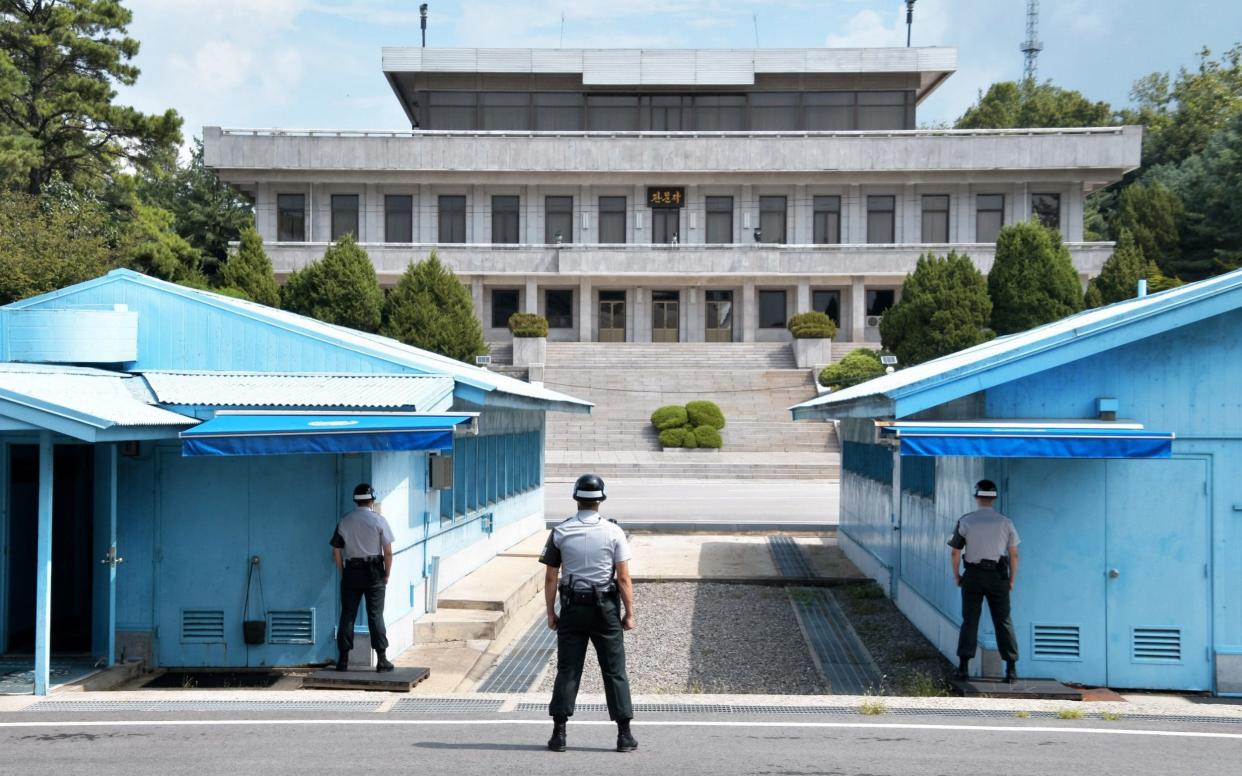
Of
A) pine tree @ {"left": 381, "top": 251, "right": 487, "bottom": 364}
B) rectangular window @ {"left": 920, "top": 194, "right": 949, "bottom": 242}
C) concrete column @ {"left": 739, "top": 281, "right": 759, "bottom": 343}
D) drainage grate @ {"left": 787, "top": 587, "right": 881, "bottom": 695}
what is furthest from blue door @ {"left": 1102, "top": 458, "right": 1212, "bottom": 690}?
rectangular window @ {"left": 920, "top": 194, "right": 949, "bottom": 242}

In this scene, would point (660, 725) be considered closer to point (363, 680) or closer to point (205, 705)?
point (363, 680)

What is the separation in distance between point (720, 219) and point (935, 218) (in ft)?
32.7

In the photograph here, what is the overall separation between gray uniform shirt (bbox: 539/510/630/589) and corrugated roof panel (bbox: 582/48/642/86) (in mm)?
55965

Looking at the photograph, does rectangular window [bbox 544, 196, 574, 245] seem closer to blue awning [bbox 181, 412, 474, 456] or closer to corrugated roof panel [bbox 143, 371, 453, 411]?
corrugated roof panel [bbox 143, 371, 453, 411]

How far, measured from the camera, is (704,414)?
43.0 meters

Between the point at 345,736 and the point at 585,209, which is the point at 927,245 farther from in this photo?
the point at 345,736

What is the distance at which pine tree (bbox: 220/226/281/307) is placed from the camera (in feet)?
155

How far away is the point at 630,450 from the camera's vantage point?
42.6 meters

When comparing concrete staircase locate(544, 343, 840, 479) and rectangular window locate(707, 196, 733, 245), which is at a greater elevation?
rectangular window locate(707, 196, 733, 245)

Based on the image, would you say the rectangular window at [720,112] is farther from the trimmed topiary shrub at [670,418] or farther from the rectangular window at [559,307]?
the trimmed topiary shrub at [670,418]

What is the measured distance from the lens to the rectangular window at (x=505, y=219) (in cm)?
5912

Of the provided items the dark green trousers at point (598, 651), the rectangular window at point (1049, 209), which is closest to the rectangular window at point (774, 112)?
the rectangular window at point (1049, 209)

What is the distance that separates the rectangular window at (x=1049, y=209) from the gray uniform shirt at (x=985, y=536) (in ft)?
165

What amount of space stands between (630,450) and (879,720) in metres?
33.1
